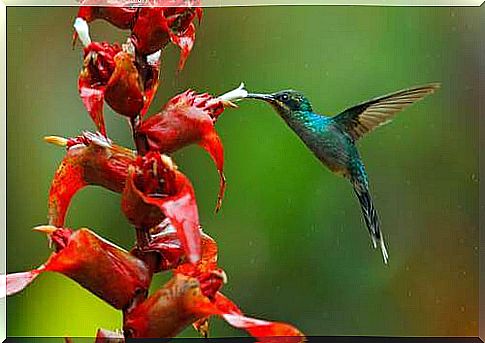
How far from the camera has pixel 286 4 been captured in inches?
62.4

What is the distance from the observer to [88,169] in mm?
597

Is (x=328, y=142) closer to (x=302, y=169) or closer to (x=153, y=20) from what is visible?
(x=302, y=169)

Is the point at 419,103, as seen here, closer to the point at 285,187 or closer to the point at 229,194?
the point at 285,187

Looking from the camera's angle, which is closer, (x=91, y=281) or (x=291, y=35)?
(x=91, y=281)

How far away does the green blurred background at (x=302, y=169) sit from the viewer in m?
1.58

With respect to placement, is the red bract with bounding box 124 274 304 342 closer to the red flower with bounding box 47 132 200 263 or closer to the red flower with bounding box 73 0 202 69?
the red flower with bounding box 47 132 200 263

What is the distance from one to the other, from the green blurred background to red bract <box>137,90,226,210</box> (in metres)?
0.93

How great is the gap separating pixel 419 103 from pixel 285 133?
0.29 meters

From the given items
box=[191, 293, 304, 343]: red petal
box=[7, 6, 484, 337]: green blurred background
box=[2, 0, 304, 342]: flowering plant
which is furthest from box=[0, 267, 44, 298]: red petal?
box=[7, 6, 484, 337]: green blurred background

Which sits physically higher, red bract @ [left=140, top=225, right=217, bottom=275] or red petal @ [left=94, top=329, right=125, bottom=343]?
red bract @ [left=140, top=225, right=217, bottom=275]

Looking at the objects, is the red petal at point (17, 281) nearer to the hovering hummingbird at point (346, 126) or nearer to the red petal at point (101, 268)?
the red petal at point (101, 268)

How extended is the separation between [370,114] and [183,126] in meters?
0.99

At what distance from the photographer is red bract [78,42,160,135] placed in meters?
0.56

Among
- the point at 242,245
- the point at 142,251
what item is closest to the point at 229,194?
the point at 242,245
